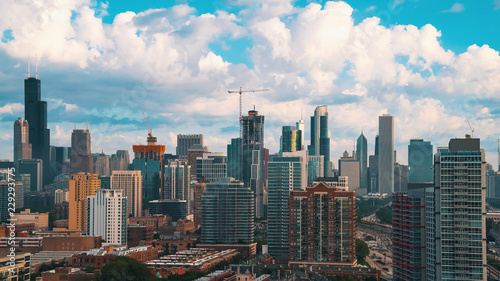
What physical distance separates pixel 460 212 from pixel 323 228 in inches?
1157

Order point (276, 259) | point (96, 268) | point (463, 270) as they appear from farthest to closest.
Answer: point (276, 259) → point (96, 268) → point (463, 270)

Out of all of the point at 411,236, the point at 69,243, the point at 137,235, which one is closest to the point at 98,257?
the point at 69,243

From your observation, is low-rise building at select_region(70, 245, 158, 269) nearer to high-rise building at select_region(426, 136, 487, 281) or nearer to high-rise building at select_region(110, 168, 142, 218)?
high-rise building at select_region(426, 136, 487, 281)

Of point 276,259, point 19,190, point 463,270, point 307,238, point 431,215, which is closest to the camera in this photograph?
point 463,270

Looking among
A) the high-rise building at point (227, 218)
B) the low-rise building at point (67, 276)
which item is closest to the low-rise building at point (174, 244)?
the high-rise building at point (227, 218)

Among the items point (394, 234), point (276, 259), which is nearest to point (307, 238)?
point (276, 259)

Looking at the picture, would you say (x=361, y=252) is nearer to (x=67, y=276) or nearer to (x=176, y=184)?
(x=67, y=276)

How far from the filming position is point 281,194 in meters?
105

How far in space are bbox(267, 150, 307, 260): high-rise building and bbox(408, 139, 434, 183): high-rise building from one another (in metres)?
49.1

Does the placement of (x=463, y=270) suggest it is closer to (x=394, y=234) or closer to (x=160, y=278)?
(x=394, y=234)

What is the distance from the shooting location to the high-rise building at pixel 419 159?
500ft

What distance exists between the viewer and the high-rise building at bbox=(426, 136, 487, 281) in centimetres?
5697

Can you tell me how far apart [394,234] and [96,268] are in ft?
117

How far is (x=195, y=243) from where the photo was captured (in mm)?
110188
